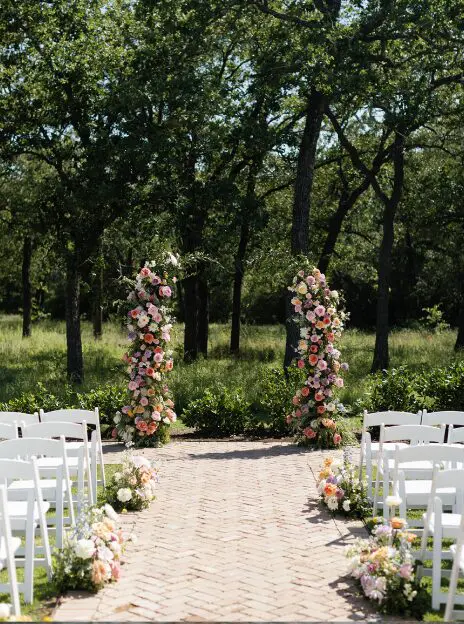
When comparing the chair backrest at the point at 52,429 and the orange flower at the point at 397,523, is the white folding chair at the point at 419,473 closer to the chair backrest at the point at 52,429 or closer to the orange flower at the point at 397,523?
the orange flower at the point at 397,523

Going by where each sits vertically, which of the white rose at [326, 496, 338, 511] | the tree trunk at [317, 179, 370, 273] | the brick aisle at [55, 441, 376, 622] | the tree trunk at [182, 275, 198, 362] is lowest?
the brick aisle at [55, 441, 376, 622]

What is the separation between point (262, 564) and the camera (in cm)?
709

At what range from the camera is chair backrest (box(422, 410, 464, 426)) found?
8969 mm

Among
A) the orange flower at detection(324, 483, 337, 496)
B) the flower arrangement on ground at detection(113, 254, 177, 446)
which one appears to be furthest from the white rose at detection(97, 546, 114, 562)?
the flower arrangement on ground at detection(113, 254, 177, 446)

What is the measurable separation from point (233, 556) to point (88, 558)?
1.36 meters

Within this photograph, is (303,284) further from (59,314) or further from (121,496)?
(59,314)

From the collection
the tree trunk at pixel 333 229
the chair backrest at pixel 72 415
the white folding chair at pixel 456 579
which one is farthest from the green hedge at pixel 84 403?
the tree trunk at pixel 333 229

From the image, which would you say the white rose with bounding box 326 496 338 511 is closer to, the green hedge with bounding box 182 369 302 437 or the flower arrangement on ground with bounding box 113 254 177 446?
the flower arrangement on ground with bounding box 113 254 177 446

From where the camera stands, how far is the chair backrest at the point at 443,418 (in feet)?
29.4

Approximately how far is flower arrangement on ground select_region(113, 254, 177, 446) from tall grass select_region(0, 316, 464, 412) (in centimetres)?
91

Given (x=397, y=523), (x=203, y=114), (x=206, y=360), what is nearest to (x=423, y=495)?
(x=397, y=523)

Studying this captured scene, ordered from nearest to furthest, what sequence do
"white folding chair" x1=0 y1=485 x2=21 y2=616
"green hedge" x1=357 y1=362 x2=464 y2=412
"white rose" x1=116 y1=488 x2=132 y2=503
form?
"white folding chair" x1=0 y1=485 x2=21 y2=616
"white rose" x1=116 y1=488 x2=132 y2=503
"green hedge" x1=357 y1=362 x2=464 y2=412

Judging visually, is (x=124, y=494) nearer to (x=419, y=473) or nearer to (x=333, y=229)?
(x=419, y=473)

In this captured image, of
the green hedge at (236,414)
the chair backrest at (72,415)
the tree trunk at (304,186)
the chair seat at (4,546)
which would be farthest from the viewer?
the tree trunk at (304,186)
